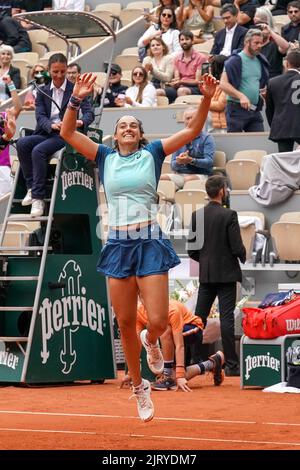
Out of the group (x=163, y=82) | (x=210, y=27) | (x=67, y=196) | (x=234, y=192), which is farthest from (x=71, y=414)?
(x=210, y=27)

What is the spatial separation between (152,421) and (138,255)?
134 centimetres

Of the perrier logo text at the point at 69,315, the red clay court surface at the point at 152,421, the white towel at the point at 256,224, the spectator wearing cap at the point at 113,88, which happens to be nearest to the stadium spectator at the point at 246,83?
the white towel at the point at 256,224

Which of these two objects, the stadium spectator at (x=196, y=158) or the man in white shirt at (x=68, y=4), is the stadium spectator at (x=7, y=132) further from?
the man in white shirt at (x=68, y=4)

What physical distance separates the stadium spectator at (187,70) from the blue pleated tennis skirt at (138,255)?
974 cm

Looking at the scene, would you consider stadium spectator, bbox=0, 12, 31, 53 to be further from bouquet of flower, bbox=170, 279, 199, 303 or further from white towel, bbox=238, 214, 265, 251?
bouquet of flower, bbox=170, 279, 199, 303

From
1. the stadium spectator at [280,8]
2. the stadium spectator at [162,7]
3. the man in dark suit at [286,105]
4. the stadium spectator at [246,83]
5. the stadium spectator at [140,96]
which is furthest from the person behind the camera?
the stadium spectator at [162,7]

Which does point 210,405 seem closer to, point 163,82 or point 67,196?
point 67,196

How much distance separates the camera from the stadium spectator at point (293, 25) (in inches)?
726

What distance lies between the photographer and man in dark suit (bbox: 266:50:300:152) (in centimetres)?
1599

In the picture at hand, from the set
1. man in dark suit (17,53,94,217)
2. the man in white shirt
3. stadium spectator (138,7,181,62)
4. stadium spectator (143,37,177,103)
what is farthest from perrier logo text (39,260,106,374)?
the man in white shirt

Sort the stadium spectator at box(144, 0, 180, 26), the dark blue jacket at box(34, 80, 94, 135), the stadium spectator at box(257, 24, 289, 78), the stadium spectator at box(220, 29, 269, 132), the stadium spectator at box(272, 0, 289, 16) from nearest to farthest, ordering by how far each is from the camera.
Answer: the dark blue jacket at box(34, 80, 94, 135) → the stadium spectator at box(220, 29, 269, 132) → the stadium spectator at box(257, 24, 289, 78) → the stadium spectator at box(272, 0, 289, 16) → the stadium spectator at box(144, 0, 180, 26)

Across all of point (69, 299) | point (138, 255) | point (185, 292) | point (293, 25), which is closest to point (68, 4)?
point (293, 25)

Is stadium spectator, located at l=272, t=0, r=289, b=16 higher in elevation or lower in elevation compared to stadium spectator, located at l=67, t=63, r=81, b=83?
higher

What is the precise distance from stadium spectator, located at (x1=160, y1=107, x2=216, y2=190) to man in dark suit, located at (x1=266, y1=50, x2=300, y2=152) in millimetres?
833
